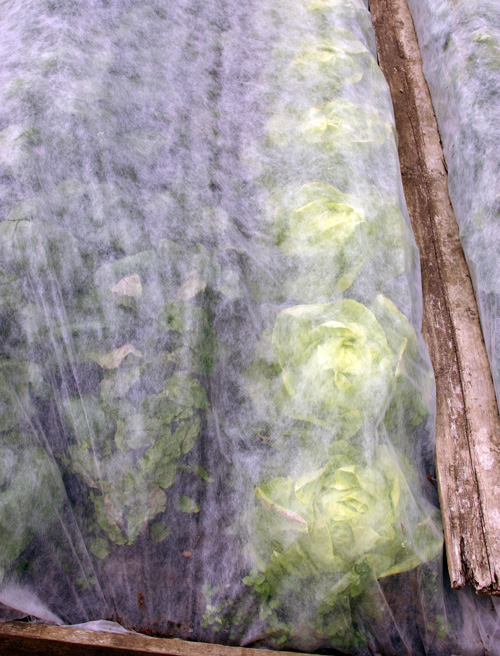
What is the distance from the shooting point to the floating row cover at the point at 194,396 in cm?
98

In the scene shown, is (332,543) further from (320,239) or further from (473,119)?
(473,119)

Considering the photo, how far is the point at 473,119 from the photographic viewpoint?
1426mm

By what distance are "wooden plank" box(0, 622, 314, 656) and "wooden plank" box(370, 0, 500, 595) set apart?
0.43 m

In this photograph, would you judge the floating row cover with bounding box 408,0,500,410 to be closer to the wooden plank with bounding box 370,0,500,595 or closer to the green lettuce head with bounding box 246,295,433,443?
the wooden plank with bounding box 370,0,500,595

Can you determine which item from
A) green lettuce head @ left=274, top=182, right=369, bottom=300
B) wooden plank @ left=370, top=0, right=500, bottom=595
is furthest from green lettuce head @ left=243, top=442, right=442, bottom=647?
green lettuce head @ left=274, top=182, right=369, bottom=300

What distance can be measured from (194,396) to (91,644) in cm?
49

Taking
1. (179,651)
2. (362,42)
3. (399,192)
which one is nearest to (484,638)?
(179,651)

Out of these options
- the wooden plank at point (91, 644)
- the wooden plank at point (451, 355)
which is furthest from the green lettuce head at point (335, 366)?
the wooden plank at point (91, 644)

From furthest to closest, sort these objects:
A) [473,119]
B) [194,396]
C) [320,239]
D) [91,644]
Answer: [473,119] → [320,239] → [194,396] → [91,644]

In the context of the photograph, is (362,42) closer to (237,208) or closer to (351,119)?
(351,119)

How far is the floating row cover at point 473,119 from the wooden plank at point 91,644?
0.83 m

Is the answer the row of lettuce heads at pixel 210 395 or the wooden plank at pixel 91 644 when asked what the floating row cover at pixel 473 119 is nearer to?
the row of lettuce heads at pixel 210 395

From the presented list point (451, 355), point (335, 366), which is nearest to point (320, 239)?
point (335, 366)

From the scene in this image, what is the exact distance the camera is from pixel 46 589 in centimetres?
97
